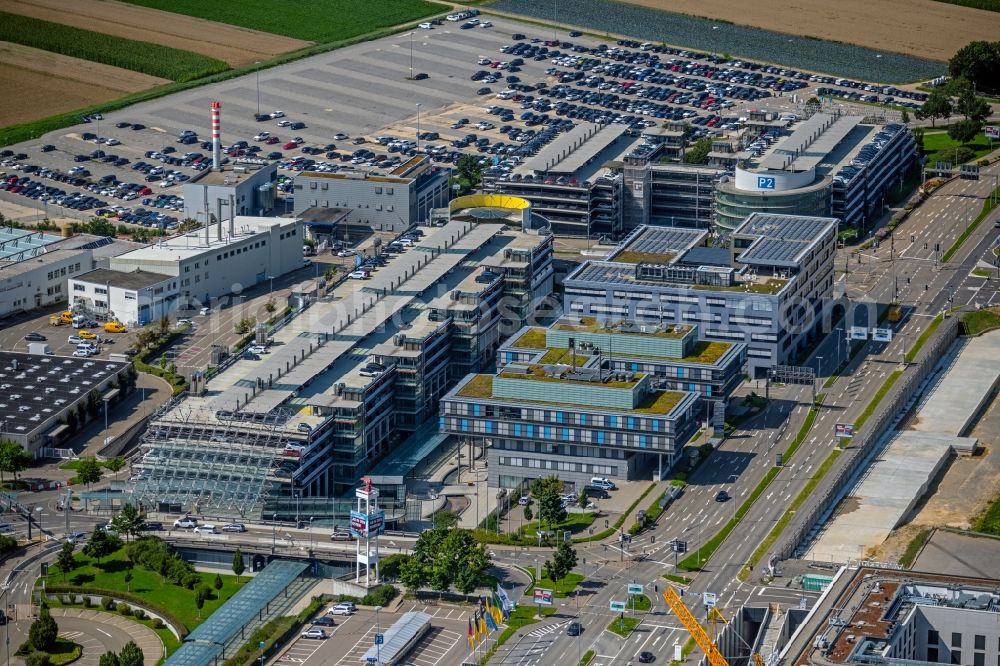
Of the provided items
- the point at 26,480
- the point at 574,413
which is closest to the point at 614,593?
the point at 574,413

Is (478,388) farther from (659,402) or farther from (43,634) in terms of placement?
(43,634)

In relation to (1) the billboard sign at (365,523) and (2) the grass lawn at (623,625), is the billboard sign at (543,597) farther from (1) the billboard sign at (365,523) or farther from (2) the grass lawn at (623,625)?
(1) the billboard sign at (365,523)

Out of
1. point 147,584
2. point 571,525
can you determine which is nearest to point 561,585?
point 571,525

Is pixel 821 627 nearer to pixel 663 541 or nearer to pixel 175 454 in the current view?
pixel 663 541

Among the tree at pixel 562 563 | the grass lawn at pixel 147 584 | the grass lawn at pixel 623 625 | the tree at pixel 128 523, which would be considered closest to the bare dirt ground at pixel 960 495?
the grass lawn at pixel 623 625

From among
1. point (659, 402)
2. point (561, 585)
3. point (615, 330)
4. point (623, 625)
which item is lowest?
point (561, 585)

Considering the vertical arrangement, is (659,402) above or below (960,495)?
above
